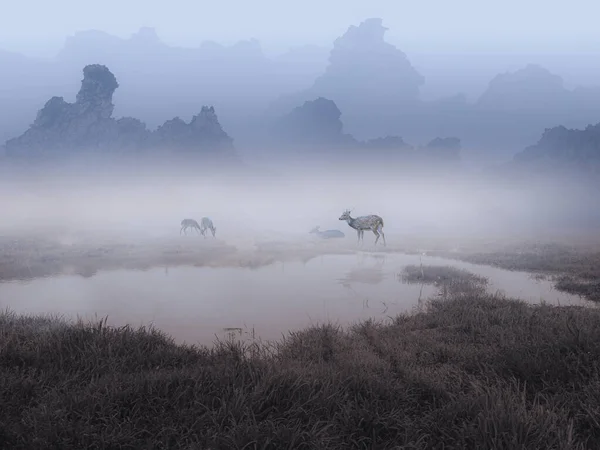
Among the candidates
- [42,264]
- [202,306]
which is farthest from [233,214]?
[202,306]

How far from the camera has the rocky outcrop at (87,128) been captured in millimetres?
78562

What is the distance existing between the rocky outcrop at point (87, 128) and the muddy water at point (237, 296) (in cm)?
7147

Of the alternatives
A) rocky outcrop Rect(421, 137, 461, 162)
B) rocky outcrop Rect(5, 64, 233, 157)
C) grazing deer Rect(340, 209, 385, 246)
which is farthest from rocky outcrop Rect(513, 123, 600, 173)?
rocky outcrop Rect(5, 64, 233, 157)

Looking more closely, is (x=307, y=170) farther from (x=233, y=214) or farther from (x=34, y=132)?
(x=34, y=132)

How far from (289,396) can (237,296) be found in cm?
846

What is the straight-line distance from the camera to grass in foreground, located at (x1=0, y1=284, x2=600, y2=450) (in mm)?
3668

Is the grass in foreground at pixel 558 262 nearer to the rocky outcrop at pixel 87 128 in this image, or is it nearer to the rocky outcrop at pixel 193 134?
the rocky outcrop at pixel 193 134

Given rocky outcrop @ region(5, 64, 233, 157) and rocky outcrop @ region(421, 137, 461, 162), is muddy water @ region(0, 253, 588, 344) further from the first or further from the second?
rocky outcrop @ region(421, 137, 461, 162)

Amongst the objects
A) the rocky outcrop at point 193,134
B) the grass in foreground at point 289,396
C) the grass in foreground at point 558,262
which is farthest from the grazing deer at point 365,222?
the rocky outcrop at point 193,134

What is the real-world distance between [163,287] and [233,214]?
1859 inches

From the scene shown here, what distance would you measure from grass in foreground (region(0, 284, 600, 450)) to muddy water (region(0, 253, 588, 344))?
276 cm

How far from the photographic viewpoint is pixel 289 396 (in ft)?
14.9

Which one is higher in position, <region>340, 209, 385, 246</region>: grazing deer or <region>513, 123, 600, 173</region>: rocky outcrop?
<region>513, 123, 600, 173</region>: rocky outcrop

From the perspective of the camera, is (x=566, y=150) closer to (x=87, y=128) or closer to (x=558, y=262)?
(x=558, y=262)
